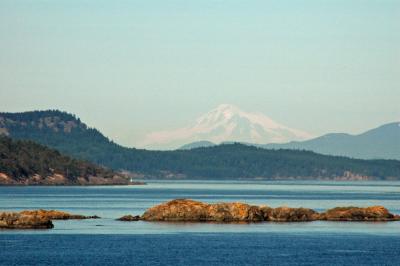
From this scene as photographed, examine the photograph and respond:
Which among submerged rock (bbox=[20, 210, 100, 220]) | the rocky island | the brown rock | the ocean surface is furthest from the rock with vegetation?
the rocky island

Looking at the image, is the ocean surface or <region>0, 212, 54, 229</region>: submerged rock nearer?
the ocean surface

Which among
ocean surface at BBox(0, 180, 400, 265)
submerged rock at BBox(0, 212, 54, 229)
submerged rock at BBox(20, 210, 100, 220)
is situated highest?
submerged rock at BBox(20, 210, 100, 220)

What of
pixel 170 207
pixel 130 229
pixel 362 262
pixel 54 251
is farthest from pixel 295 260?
pixel 170 207

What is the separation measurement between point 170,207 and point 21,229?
2490 cm

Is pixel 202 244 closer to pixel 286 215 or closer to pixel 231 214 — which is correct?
pixel 231 214

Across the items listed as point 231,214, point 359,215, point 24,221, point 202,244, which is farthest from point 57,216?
point 359,215

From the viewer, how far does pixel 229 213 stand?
509 ft

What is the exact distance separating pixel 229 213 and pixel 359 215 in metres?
19.3

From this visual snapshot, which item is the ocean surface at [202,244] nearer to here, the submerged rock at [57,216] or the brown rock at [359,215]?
the submerged rock at [57,216]

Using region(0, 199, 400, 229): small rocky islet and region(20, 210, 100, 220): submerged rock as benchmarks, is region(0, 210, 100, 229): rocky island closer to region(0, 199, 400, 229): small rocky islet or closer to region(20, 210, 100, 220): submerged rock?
region(20, 210, 100, 220): submerged rock

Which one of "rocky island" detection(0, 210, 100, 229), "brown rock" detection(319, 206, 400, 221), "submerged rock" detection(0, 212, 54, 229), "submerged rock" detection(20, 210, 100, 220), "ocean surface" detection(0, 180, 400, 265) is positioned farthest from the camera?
"brown rock" detection(319, 206, 400, 221)

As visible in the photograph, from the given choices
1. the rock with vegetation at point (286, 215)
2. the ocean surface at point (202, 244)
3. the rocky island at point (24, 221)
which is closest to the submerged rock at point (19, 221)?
the rocky island at point (24, 221)

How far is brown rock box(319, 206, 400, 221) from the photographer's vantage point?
16025 centimetres

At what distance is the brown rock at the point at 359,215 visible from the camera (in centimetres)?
16025
